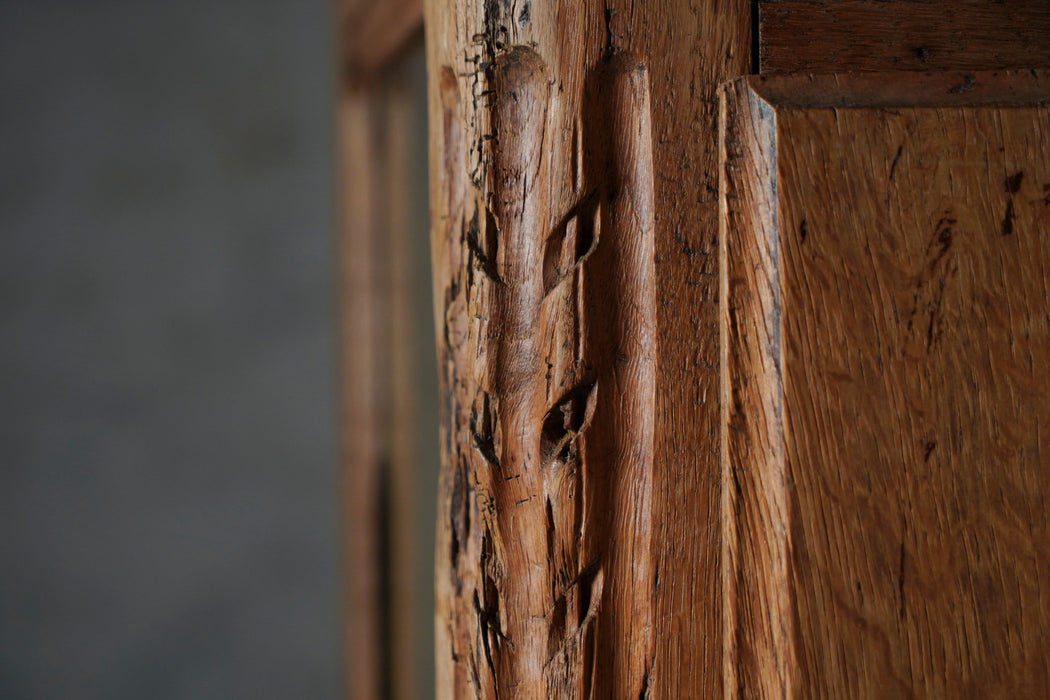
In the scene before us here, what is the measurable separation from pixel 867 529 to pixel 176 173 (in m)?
1.75

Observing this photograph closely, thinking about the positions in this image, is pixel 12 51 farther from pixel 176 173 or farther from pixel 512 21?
pixel 512 21

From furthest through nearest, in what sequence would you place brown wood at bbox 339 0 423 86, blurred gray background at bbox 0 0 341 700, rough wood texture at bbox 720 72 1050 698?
blurred gray background at bbox 0 0 341 700, brown wood at bbox 339 0 423 86, rough wood texture at bbox 720 72 1050 698

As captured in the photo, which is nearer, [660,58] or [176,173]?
[660,58]

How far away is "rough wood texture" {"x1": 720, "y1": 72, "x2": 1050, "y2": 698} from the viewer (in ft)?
0.97

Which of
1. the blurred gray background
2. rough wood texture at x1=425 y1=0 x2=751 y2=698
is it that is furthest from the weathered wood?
rough wood texture at x1=425 y1=0 x2=751 y2=698

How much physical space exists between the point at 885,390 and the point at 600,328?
0.12 metres

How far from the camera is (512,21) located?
0.31 m

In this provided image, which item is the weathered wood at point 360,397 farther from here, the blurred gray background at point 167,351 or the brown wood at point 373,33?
the blurred gray background at point 167,351

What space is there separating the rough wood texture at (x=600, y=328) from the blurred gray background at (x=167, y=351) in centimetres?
151

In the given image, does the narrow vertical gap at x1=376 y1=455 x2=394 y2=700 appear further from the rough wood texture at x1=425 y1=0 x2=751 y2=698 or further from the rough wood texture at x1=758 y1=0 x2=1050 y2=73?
the rough wood texture at x1=758 y1=0 x2=1050 y2=73

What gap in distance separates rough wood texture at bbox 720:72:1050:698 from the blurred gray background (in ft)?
5.12

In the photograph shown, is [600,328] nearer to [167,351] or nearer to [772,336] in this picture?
[772,336]

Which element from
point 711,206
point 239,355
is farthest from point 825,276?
point 239,355

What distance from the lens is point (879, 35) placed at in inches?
12.2
